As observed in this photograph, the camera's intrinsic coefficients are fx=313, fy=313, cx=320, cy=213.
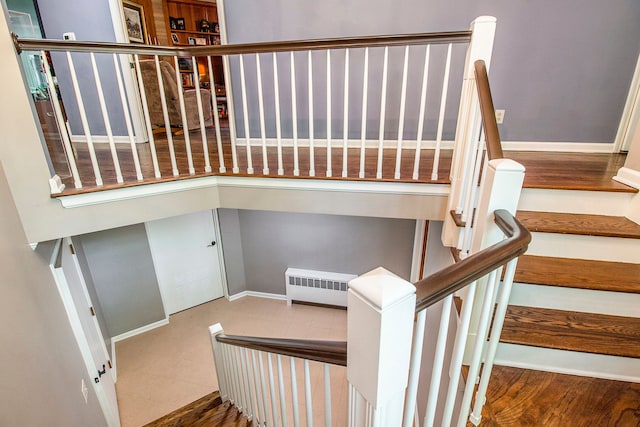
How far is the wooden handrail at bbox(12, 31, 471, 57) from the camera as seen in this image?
173 cm

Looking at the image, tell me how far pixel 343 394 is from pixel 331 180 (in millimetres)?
2420

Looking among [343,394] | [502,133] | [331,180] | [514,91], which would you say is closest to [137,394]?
[343,394]

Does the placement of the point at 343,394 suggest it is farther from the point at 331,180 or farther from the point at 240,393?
the point at 331,180

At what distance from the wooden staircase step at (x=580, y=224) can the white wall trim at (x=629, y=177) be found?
216mm

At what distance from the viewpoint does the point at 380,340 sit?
624 millimetres

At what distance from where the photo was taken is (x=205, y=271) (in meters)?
4.67

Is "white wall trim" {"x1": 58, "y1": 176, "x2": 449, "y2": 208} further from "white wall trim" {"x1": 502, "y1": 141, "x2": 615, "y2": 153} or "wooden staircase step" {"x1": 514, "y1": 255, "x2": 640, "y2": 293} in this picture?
"white wall trim" {"x1": 502, "y1": 141, "x2": 615, "y2": 153}

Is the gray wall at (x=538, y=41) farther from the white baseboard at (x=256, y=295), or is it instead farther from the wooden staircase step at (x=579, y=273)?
the white baseboard at (x=256, y=295)

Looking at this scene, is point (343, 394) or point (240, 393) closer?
point (240, 393)

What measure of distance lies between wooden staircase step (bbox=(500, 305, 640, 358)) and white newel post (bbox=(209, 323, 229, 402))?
1.96 meters

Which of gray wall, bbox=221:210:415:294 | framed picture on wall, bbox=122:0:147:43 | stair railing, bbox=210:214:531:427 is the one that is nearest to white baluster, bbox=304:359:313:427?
stair railing, bbox=210:214:531:427

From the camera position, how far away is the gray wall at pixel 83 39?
3240 millimetres

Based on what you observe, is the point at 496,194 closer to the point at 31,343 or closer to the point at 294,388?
the point at 294,388

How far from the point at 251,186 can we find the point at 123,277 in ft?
8.64
